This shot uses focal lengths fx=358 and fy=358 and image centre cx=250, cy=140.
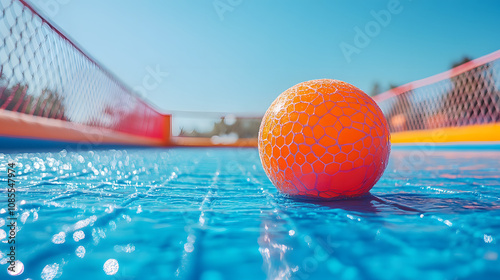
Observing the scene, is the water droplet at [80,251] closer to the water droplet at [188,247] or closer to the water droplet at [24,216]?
the water droplet at [188,247]

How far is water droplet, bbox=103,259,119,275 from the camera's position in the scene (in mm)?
956

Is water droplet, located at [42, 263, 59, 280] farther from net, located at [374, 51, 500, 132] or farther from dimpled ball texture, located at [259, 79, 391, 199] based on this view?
net, located at [374, 51, 500, 132]

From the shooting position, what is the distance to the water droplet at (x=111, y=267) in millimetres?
956

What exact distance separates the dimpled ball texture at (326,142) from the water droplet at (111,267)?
3.77 ft

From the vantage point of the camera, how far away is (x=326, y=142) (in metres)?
1.89

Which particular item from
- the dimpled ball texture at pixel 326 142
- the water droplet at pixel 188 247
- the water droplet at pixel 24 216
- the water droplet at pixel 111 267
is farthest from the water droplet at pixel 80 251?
the dimpled ball texture at pixel 326 142

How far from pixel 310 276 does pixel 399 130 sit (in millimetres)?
14892

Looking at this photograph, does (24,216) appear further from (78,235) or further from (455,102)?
(455,102)

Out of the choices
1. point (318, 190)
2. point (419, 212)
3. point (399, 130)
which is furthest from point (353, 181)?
point (399, 130)

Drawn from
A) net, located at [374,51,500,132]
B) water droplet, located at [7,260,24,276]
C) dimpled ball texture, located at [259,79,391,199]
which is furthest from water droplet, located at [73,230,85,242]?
net, located at [374,51,500,132]

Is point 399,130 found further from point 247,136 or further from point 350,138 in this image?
point 350,138

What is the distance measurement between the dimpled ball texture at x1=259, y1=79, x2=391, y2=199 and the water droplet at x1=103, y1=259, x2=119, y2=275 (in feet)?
3.77

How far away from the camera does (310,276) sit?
93 cm

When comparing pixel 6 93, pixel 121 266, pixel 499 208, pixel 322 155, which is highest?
pixel 6 93
